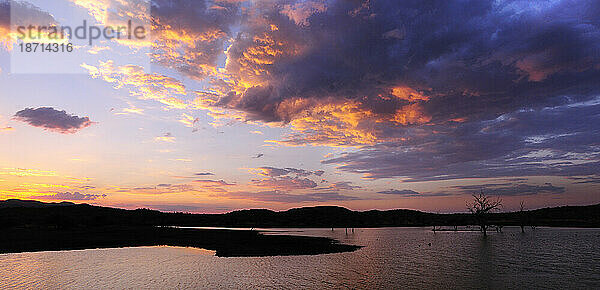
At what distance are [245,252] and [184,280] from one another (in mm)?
29983

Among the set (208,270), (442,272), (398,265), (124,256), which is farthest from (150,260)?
(442,272)

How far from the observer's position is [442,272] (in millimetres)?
48000

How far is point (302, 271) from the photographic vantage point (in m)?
49.1

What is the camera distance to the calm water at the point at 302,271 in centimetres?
4069

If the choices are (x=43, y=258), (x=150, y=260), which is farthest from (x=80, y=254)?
(x=150, y=260)

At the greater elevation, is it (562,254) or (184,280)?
(184,280)

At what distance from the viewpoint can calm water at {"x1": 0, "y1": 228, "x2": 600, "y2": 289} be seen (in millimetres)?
40688

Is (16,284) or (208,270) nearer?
(16,284)

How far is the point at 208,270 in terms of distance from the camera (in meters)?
50.2

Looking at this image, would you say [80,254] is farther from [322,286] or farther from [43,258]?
[322,286]

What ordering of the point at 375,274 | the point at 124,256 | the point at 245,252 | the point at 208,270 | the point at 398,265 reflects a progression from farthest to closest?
the point at 245,252 < the point at 124,256 < the point at 398,265 < the point at 208,270 < the point at 375,274

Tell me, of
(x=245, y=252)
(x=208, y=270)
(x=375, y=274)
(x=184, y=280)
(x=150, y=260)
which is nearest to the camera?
(x=184, y=280)

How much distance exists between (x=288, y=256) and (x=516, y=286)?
3891cm

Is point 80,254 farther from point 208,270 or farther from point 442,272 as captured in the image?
point 442,272
